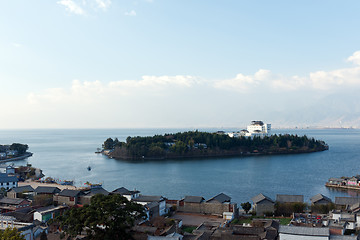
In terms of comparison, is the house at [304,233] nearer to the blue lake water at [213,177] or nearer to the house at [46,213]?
the blue lake water at [213,177]

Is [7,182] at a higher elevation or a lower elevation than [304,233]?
lower

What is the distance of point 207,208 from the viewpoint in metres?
13.8

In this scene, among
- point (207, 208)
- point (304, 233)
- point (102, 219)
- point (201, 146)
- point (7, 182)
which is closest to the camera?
point (102, 219)

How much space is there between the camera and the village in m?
9.23

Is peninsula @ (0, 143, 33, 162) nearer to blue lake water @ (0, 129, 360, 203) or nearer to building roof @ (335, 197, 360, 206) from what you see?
blue lake water @ (0, 129, 360, 203)

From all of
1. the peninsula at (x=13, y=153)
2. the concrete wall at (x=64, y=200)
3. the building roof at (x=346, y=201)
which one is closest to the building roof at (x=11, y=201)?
the concrete wall at (x=64, y=200)

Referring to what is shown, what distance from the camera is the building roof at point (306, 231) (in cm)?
851

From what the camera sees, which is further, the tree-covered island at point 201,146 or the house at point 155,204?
the tree-covered island at point 201,146

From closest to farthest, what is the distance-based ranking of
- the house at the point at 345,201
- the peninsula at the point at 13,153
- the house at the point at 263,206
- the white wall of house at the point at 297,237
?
1. the white wall of house at the point at 297,237
2. the house at the point at 263,206
3. the house at the point at 345,201
4. the peninsula at the point at 13,153

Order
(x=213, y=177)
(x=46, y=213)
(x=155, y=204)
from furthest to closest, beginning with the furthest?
(x=213, y=177), (x=155, y=204), (x=46, y=213)

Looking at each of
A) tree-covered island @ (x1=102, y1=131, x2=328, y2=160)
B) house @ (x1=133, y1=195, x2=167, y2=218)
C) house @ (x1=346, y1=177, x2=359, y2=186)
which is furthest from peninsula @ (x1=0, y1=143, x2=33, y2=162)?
house @ (x1=346, y1=177, x2=359, y2=186)

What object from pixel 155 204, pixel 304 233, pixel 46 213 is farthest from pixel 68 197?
pixel 304 233

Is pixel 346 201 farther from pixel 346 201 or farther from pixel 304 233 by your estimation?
pixel 304 233

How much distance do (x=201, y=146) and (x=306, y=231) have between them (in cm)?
3130
